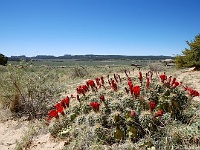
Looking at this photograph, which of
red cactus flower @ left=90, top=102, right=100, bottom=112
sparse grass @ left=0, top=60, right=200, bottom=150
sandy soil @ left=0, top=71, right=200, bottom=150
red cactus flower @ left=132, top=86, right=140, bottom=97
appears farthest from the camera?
sandy soil @ left=0, top=71, right=200, bottom=150

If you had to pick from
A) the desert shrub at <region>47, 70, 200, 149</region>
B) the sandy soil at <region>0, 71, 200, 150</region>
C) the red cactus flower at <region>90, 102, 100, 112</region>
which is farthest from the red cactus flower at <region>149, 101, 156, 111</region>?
the sandy soil at <region>0, 71, 200, 150</region>

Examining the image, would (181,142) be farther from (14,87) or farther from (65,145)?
(14,87)

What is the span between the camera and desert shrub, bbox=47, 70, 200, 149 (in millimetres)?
5023

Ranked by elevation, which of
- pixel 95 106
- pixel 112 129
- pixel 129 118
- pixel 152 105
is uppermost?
pixel 152 105

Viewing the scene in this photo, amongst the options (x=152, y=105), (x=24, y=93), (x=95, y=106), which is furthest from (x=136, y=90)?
(x=24, y=93)

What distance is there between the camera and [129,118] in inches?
206

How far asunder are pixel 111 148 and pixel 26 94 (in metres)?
5.41

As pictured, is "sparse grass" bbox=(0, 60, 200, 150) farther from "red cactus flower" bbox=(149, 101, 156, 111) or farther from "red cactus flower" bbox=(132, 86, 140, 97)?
"red cactus flower" bbox=(149, 101, 156, 111)

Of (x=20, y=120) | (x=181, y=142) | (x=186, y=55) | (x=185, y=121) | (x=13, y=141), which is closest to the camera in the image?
(x=181, y=142)

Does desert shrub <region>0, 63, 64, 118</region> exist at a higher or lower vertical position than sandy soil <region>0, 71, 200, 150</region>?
higher

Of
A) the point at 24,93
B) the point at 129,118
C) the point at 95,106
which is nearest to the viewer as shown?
the point at 129,118

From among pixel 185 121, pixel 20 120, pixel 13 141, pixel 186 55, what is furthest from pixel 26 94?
pixel 186 55

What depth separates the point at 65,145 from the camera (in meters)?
5.44

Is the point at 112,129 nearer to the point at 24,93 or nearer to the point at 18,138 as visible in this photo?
the point at 18,138
